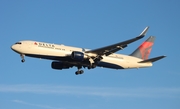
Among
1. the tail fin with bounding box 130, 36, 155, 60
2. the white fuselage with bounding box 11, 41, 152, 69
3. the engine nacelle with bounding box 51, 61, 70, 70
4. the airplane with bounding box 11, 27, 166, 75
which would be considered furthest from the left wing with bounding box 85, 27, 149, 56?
the tail fin with bounding box 130, 36, 155, 60

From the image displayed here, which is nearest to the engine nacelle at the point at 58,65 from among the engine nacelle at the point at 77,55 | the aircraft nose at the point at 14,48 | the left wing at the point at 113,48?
the left wing at the point at 113,48

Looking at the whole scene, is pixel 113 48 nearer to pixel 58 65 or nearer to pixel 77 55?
pixel 77 55

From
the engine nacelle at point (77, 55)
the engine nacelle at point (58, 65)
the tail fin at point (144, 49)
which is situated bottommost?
the engine nacelle at point (77, 55)

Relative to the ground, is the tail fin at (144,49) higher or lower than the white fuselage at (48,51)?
higher

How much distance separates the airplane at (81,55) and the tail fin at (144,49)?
26cm

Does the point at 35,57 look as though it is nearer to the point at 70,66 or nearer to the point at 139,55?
the point at 70,66

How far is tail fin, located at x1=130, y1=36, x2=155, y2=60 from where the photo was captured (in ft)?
256

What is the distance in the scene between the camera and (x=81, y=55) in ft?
213

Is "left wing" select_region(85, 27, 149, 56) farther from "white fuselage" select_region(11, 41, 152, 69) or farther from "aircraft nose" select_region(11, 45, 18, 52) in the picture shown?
"aircraft nose" select_region(11, 45, 18, 52)

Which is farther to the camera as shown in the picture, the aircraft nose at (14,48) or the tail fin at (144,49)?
the tail fin at (144,49)

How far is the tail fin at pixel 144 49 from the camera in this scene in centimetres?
7791

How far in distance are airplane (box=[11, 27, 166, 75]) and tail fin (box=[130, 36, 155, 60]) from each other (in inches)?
10.1

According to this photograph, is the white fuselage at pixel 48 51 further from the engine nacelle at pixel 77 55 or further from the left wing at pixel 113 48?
the left wing at pixel 113 48

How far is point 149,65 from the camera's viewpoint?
2889 inches
